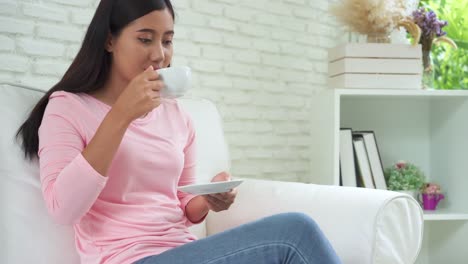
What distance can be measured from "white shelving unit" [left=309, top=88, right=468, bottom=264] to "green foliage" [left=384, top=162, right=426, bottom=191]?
0.43 feet

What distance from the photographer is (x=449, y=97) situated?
98.0 inches

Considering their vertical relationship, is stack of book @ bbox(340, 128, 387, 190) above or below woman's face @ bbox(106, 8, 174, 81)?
below

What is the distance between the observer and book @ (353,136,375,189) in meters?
2.38

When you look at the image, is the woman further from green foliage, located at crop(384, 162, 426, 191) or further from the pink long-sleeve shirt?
green foliage, located at crop(384, 162, 426, 191)

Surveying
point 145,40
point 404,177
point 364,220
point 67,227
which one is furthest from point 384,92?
point 67,227

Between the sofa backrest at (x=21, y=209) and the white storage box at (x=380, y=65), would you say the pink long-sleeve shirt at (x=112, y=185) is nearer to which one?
the sofa backrest at (x=21, y=209)

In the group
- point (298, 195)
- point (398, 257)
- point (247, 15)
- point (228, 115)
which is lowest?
point (398, 257)

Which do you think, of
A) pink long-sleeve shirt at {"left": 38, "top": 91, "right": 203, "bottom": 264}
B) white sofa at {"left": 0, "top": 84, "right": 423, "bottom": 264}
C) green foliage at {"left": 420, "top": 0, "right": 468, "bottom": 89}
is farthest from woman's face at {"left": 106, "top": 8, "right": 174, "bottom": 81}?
green foliage at {"left": 420, "top": 0, "right": 468, "bottom": 89}

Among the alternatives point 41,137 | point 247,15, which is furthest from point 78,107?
point 247,15

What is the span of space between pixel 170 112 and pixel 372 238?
0.58 m

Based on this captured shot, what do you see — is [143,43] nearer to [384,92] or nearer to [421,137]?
[384,92]

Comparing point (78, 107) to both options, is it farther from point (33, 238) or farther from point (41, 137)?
point (33, 238)

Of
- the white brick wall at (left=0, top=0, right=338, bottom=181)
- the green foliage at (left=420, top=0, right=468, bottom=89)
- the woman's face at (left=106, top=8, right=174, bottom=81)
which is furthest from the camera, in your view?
the green foliage at (left=420, top=0, right=468, bottom=89)

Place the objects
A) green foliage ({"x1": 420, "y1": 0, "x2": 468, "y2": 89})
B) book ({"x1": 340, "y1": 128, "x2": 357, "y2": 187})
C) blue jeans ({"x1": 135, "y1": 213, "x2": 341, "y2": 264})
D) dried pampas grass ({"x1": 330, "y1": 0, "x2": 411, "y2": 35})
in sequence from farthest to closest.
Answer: green foliage ({"x1": 420, "y1": 0, "x2": 468, "y2": 89}), book ({"x1": 340, "y1": 128, "x2": 357, "y2": 187}), dried pampas grass ({"x1": 330, "y1": 0, "x2": 411, "y2": 35}), blue jeans ({"x1": 135, "y1": 213, "x2": 341, "y2": 264})
